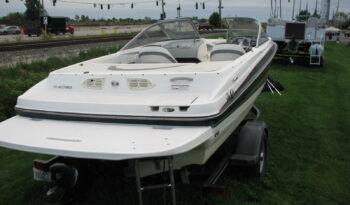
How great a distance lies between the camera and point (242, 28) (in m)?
5.92

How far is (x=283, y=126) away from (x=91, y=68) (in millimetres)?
3169

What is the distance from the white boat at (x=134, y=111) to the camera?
2463 millimetres

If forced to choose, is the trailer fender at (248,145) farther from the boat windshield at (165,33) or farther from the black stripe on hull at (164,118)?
the boat windshield at (165,33)

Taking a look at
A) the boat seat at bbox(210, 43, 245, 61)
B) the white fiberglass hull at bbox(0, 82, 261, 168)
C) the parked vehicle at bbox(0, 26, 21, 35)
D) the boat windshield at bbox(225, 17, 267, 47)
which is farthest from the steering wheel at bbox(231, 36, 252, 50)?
the parked vehicle at bbox(0, 26, 21, 35)

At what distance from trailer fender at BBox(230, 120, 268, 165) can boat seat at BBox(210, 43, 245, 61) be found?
0.98 meters

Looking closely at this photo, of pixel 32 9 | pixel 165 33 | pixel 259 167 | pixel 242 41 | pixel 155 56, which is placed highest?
pixel 32 9

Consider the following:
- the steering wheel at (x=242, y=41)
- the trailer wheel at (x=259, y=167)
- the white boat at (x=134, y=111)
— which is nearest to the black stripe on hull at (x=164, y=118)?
the white boat at (x=134, y=111)

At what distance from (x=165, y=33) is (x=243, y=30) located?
52.1 inches

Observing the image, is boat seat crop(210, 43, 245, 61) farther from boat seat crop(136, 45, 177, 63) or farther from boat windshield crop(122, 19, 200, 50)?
boat windshield crop(122, 19, 200, 50)

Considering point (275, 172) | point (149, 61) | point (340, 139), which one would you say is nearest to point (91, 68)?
point (149, 61)

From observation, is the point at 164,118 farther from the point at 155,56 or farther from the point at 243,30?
the point at 243,30

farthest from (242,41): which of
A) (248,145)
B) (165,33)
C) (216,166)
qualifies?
(216,166)

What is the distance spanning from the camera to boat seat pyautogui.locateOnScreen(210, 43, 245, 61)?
4270mm

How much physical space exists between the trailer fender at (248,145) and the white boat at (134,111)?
10.9 inches
